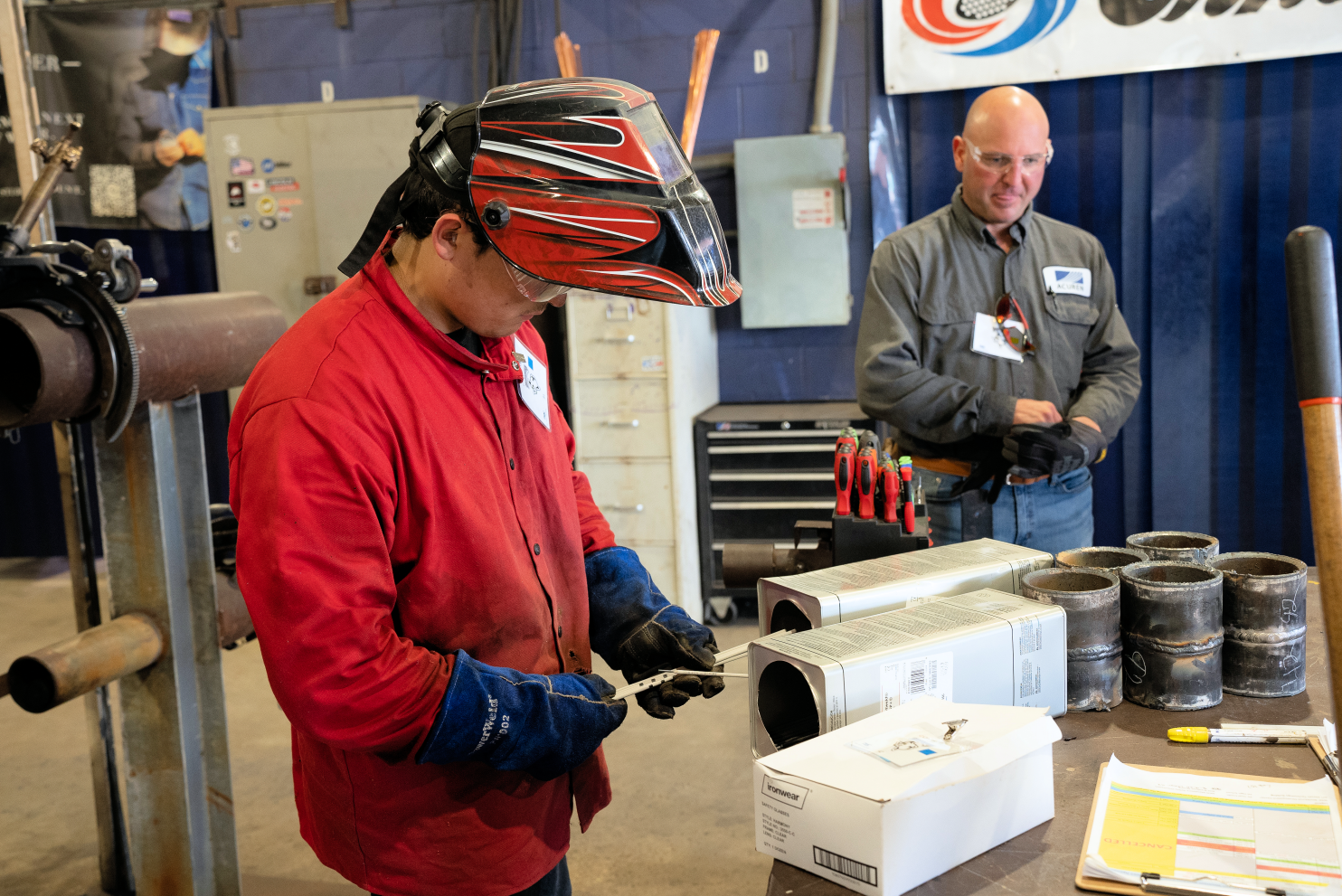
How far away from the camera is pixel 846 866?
928 millimetres

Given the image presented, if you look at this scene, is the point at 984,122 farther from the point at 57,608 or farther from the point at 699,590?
the point at 57,608

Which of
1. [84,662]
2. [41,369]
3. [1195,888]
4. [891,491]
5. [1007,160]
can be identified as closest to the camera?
[1195,888]

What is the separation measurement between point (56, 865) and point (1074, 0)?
402 centimetres

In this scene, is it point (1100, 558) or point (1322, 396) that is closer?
point (1322, 396)

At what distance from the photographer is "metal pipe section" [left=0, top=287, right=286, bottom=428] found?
1.52 meters

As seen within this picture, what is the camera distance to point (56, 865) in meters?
2.57

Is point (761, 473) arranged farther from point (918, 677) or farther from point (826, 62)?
point (918, 677)

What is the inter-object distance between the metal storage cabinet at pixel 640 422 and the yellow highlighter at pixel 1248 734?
8.68 feet

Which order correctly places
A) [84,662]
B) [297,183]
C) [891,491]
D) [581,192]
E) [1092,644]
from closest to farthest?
[581,192] < [1092,644] < [891,491] < [84,662] < [297,183]

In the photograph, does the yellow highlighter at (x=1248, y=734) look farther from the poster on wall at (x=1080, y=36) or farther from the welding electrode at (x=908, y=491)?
the poster on wall at (x=1080, y=36)

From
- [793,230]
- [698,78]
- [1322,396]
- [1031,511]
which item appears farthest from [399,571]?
[793,230]

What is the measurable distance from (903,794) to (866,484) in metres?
0.77

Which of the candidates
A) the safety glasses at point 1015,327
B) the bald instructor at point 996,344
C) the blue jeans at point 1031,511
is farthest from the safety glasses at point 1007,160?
the blue jeans at point 1031,511

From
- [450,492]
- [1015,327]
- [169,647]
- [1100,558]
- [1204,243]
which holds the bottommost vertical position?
[169,647]
